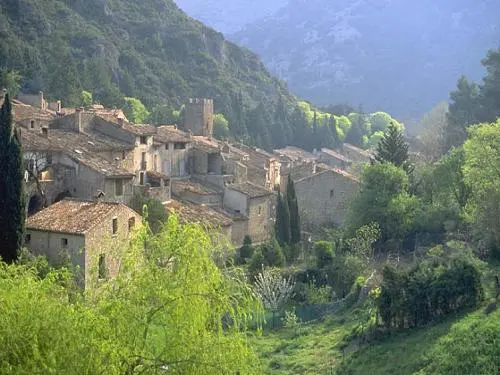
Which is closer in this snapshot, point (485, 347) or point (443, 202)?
point (485, 347)

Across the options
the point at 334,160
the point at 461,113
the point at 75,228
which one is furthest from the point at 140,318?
the point at 334,160

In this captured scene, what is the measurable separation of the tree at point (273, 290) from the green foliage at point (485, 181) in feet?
33.6

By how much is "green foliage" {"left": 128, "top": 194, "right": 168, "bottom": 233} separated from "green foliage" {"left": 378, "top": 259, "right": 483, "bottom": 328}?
16884mm

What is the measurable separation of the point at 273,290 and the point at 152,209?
340 inches

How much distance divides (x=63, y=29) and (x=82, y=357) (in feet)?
319

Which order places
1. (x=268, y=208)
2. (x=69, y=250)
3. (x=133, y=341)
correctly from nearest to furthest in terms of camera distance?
(x=133, y=341) < (x=69, y=250) < (x=268, y=208)

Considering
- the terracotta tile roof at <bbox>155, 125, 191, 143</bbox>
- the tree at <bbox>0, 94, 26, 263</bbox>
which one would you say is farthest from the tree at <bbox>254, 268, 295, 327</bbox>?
the terracotta tile roof at <bbox>155, 125, 191, 143</bbox>

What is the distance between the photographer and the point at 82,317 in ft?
50.1

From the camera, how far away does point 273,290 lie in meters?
40.4

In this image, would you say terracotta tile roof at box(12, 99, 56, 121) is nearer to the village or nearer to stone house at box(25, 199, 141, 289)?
the village

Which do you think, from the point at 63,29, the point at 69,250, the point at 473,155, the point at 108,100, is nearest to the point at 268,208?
the point at 473,155

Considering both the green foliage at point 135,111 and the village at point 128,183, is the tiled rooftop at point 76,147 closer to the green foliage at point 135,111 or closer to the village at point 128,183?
the village at point 128,183

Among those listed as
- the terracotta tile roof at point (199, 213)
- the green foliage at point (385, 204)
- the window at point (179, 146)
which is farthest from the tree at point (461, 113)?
the terracotta tile roof at point (199, 213)

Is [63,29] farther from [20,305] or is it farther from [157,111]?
[20,305]
